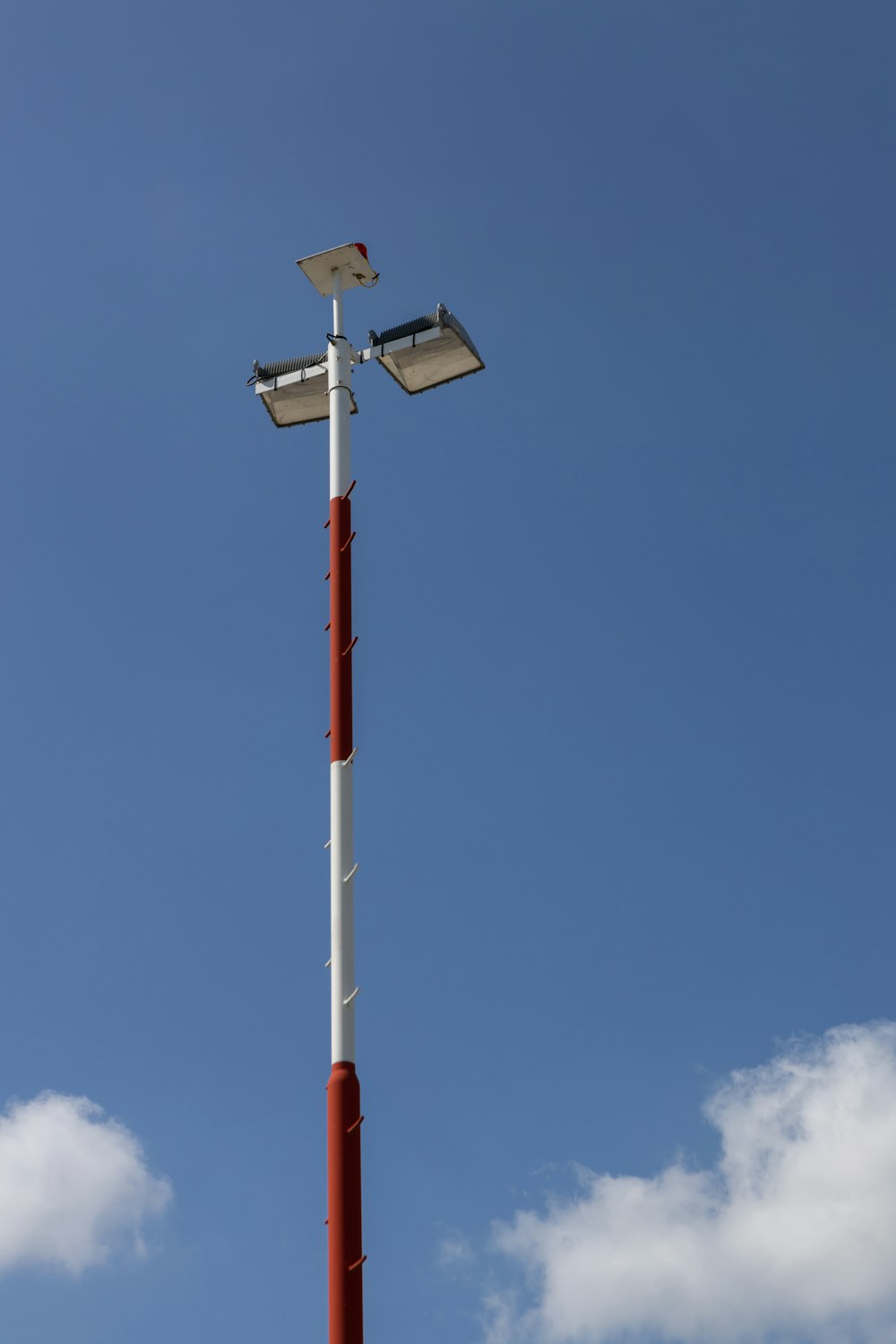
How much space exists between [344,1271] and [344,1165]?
4.17 feet

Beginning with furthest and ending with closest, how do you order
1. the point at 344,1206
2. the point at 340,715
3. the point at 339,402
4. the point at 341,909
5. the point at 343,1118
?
the point at 339,402
the point at 340,715
the point at 341,909
the point at 343,1118
the point at 344,1206

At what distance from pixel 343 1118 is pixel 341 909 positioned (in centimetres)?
286

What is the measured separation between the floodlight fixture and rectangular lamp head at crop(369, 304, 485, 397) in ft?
0.05

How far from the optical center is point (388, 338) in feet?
87.1

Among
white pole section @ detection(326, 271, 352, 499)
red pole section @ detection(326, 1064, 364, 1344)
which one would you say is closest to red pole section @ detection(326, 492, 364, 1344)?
red pole section @ detection(326, 1064, 364, 1344)

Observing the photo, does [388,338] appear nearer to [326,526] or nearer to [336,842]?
[326,526]

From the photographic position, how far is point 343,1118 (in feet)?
66.0

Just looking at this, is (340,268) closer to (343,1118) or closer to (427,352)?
(427,352)

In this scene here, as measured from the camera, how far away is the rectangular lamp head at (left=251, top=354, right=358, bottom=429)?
1050 inches

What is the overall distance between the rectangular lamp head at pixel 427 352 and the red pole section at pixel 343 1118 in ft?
15.3

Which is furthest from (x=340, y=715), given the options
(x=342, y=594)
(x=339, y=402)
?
(x=339, y=402)

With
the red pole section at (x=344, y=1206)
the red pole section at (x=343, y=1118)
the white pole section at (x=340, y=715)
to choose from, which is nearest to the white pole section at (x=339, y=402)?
the white pole section at (x=340, y=715)

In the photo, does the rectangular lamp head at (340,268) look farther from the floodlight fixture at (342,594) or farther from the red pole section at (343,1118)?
the red pole section at (343,1118)

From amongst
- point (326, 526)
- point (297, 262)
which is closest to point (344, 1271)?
point (326, 526)
